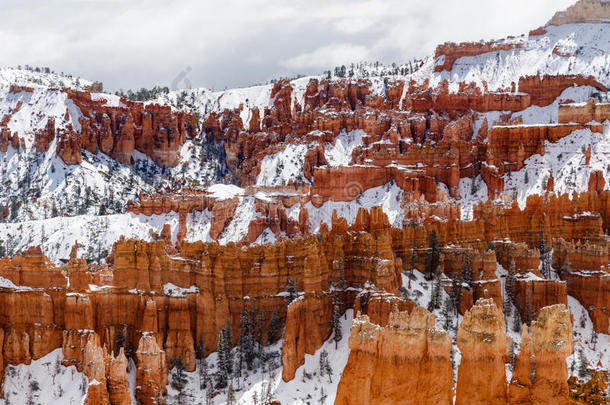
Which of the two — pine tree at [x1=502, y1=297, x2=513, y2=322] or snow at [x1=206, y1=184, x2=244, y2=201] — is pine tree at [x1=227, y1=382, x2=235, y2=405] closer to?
pine tree at [x1=502, y1=297, x2=513, y2=322]

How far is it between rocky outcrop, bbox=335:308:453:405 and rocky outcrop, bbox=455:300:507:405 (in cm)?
138

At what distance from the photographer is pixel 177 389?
70.6 m

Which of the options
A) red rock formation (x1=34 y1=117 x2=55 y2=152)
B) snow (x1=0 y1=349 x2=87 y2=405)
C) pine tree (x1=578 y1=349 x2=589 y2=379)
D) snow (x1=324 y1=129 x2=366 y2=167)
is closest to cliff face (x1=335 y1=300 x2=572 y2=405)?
pine tree (x1=578 y1=349 x2=589 y2=379)

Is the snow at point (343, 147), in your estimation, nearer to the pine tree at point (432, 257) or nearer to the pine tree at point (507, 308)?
the pine tree at point (432, 257)

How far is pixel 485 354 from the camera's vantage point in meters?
35.4

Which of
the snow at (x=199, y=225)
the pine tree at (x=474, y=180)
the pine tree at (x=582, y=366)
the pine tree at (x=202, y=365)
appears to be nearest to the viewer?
the pine tree at (x=582, y=366)

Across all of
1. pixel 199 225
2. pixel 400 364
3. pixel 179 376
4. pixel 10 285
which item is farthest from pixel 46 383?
pixel 199 225

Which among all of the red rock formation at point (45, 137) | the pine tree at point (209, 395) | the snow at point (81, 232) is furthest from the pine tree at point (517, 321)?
the red rock formation at point (45, 137)

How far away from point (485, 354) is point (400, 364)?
4.26m

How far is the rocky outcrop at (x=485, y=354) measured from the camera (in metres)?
35.2

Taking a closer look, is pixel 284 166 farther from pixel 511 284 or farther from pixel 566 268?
pixel 511 284

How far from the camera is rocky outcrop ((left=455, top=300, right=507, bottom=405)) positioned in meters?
35.2

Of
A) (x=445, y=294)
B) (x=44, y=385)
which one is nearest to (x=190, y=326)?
(x=44, y=385)

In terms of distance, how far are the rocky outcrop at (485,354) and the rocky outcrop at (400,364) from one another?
138cm
